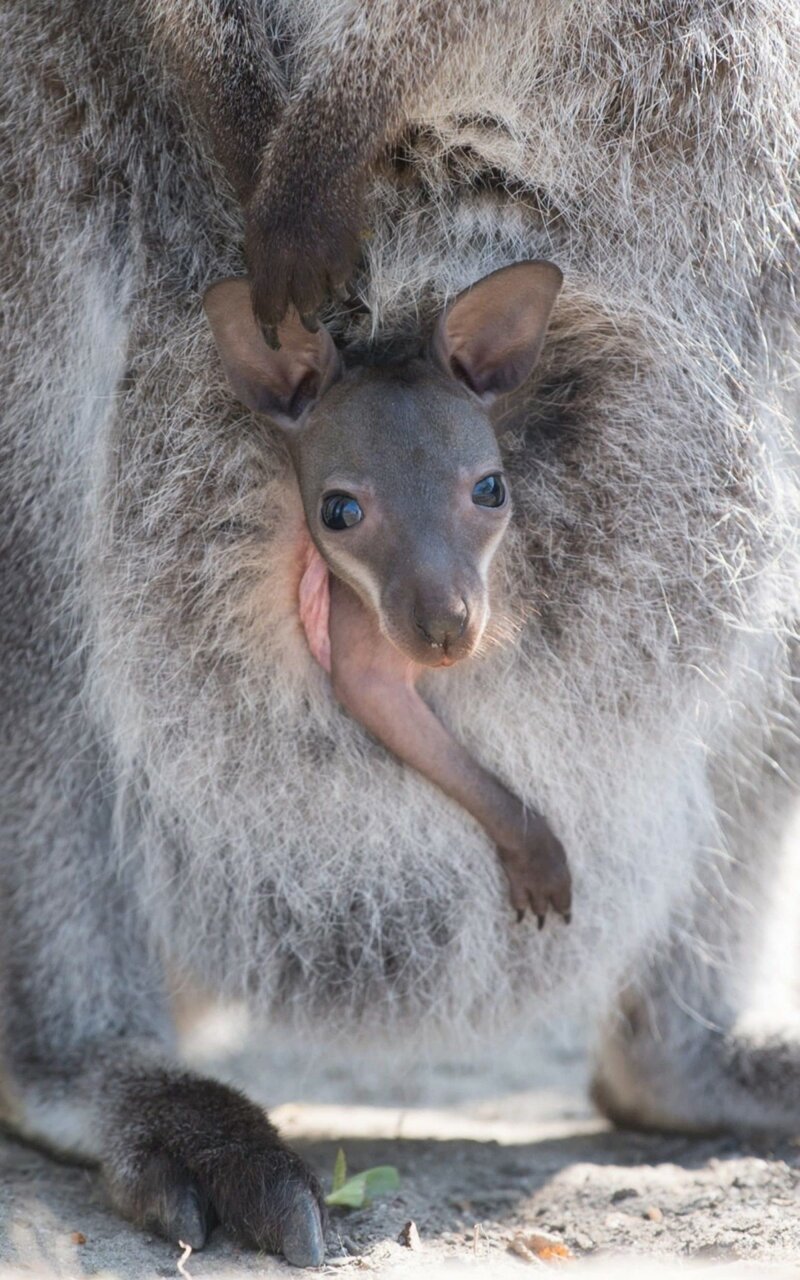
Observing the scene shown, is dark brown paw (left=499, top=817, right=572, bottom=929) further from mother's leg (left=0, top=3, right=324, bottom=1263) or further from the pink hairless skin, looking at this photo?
mother's leg (left=0, top=3, right=324, bottom=1263)

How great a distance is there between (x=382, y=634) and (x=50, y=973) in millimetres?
805

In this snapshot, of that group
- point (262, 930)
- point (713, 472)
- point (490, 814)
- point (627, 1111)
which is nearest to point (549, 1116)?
point (627, 1111)

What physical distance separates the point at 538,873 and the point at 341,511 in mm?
608

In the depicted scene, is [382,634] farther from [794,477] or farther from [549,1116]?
[549,1116]

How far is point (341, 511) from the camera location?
2.19 meters

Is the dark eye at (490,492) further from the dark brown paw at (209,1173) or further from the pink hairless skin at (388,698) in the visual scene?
the dark brown paw at (209,1173)

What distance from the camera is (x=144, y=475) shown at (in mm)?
2439

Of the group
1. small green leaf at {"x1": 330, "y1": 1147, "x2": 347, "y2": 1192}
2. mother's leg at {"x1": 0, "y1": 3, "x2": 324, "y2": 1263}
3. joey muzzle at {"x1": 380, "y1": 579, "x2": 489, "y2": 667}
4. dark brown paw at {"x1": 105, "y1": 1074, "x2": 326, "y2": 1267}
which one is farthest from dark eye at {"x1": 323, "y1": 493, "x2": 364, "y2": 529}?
small green leaf at {"x1": 330, "y1": 1147, "x2": 347, "y2": 1192}

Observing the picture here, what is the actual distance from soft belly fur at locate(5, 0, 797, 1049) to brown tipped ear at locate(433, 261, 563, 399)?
119mm

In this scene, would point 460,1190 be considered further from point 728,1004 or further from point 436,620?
point 436,620

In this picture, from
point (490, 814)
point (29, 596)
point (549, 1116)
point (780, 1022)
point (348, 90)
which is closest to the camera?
point (348, 90)

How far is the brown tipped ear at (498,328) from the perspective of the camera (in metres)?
2.23

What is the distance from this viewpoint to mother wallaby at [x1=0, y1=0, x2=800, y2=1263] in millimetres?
2309

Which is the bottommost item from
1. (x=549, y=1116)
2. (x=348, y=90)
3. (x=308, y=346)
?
(x=549, y=1116)
